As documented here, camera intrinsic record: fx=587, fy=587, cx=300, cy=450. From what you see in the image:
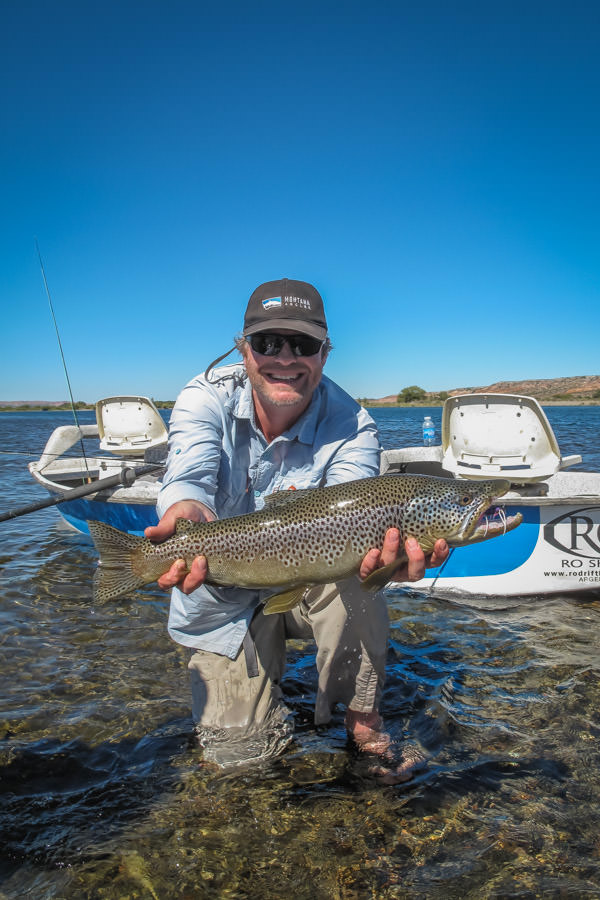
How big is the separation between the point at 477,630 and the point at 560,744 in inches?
93.8

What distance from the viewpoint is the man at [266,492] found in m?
3.98

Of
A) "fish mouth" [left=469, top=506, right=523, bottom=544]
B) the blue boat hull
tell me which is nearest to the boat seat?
"fish mouth" [left=469, top=506, right=523, bottom=544]

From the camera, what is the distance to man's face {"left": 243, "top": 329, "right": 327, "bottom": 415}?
4062 millimetres

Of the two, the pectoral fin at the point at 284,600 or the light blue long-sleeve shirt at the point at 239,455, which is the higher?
the light blue long-sleeve shirt at the point at 239,455

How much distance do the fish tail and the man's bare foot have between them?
76.9 inches

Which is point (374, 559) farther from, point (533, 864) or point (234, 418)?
point (533, 864)

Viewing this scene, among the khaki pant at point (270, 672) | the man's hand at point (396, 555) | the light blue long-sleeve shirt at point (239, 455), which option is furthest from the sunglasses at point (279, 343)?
the khaki pant at point (270, 672)

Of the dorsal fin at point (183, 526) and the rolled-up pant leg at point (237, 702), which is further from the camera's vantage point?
the rolled-up pant leg at point (237, 702)

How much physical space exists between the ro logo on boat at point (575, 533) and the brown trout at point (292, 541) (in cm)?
415

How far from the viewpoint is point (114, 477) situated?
333 inches

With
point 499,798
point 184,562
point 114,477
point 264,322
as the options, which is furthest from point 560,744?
point 114,477

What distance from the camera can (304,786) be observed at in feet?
12.3

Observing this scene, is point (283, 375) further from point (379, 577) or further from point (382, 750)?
point (382, 750)

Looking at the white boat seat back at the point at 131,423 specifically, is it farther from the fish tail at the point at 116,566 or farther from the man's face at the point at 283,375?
the fish tail at the point at 116,566
